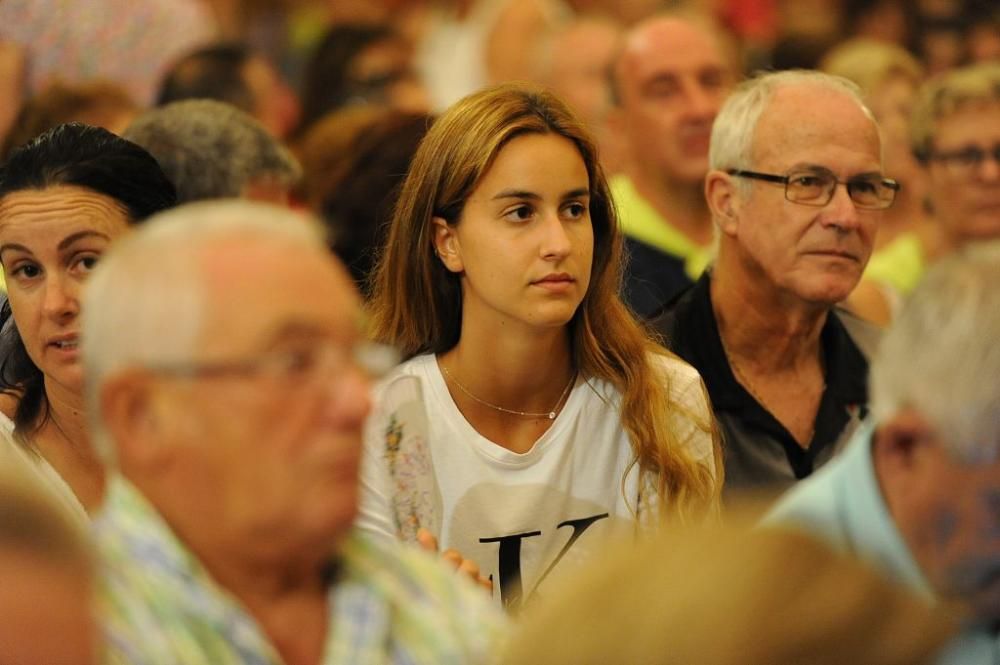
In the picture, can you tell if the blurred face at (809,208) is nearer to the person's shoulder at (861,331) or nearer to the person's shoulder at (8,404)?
the person's shoulder at (861,331)

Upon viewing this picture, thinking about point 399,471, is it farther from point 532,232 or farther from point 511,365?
point 532,232

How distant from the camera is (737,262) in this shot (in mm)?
3881

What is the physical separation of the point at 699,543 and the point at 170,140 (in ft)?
9.34

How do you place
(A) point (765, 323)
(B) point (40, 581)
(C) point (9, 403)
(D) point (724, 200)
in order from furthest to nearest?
(D) point (724, 200)
(A) point (765, 323)
(C) point (9, 403)
(B) point (40, 581)

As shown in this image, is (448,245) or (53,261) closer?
(53,261)

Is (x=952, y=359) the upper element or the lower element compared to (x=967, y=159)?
lower

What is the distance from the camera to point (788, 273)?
375 cm

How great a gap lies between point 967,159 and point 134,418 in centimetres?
391

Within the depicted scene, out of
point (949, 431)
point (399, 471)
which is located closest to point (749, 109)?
point (399, 471)

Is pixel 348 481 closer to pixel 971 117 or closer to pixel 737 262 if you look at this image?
pixel 737 262

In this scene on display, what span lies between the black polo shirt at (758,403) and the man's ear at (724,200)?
0.14 metres

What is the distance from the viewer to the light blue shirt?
→ 1932 mm

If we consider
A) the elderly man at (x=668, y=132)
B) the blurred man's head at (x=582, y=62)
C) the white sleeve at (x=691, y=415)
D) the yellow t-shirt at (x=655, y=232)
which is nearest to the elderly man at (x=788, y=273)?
the white sleeve at (x=691, y=415)

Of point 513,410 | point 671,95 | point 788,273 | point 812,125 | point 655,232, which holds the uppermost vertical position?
point 671,95
